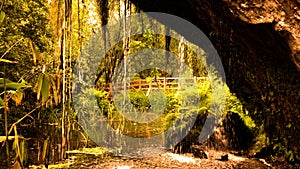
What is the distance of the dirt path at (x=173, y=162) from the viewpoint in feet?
15.1

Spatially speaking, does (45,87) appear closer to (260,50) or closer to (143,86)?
(260,50)

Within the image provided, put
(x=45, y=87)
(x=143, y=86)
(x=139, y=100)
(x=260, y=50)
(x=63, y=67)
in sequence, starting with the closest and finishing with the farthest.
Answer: (x=45, y=87)
(x=260, y=50)
(x=63, y=67)
(x=139, y=100)
(x=143, y=86)

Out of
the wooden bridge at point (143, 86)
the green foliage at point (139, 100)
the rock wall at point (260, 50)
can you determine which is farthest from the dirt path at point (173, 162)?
the green foliage at point (139, 100)

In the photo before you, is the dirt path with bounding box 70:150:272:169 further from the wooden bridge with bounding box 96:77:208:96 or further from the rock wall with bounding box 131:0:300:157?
the wooden bridge with bounding box 96:77:208:96

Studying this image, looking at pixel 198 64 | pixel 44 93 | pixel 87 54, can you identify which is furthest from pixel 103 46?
pixel 44 93

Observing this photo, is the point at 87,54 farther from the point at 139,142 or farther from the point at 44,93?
the point at 44,93

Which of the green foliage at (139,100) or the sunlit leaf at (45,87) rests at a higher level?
the sunlit leaf at (45,87)

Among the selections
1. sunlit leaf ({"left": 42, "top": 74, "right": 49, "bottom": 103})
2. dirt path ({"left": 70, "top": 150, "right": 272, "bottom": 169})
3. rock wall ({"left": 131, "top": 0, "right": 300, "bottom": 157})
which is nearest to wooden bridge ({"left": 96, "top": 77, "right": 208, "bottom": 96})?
dirt path ({"left": 70, "top": 150, "right": 272, "bottom": 169})

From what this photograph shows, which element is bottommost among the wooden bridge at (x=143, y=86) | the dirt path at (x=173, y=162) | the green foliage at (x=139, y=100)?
the dirt path at (x=173, y=162)

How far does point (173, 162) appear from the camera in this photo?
501 cm

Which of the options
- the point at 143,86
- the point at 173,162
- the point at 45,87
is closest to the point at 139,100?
the point at 143,86

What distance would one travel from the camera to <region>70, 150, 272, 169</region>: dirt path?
15.1 feet

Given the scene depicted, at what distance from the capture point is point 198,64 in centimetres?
908

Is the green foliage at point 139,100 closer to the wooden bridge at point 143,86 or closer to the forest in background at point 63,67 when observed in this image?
the forest in background at point 63,67
